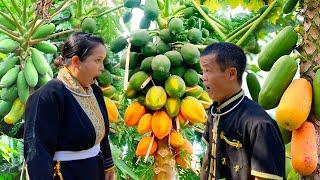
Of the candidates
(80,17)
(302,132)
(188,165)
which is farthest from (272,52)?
(80,17)

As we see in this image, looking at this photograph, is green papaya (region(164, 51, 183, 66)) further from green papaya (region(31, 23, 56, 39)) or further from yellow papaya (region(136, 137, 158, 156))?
green papaya (region(31, 23, 56, 39))

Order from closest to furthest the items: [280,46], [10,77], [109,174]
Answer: [280,46]
[109,174]
[10,77]

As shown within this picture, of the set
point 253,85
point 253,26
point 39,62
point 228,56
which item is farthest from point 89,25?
point 228,56

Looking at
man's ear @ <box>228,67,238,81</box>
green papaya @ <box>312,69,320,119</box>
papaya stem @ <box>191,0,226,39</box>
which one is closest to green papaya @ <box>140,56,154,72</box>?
papaya stem @ <box>191,0,226,39</box>

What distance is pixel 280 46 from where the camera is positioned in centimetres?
252

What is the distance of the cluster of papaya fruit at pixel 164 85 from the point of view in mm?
3449

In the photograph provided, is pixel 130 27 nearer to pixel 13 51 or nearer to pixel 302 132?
pixel 13 51

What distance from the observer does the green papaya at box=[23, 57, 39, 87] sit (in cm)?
374

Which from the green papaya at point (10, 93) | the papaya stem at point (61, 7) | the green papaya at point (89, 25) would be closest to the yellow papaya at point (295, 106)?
the green papaya at point (89, 25)

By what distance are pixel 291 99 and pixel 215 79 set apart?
0.33 meters

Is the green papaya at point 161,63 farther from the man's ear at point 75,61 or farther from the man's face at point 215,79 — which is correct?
the man's face at point 215,79

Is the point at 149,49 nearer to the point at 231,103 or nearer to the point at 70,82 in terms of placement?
the point at 70,82

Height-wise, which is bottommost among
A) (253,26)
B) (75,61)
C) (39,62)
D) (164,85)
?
(164,85)

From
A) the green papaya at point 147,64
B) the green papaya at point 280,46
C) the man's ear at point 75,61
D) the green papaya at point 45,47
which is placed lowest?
the green papaya at point 147,64
